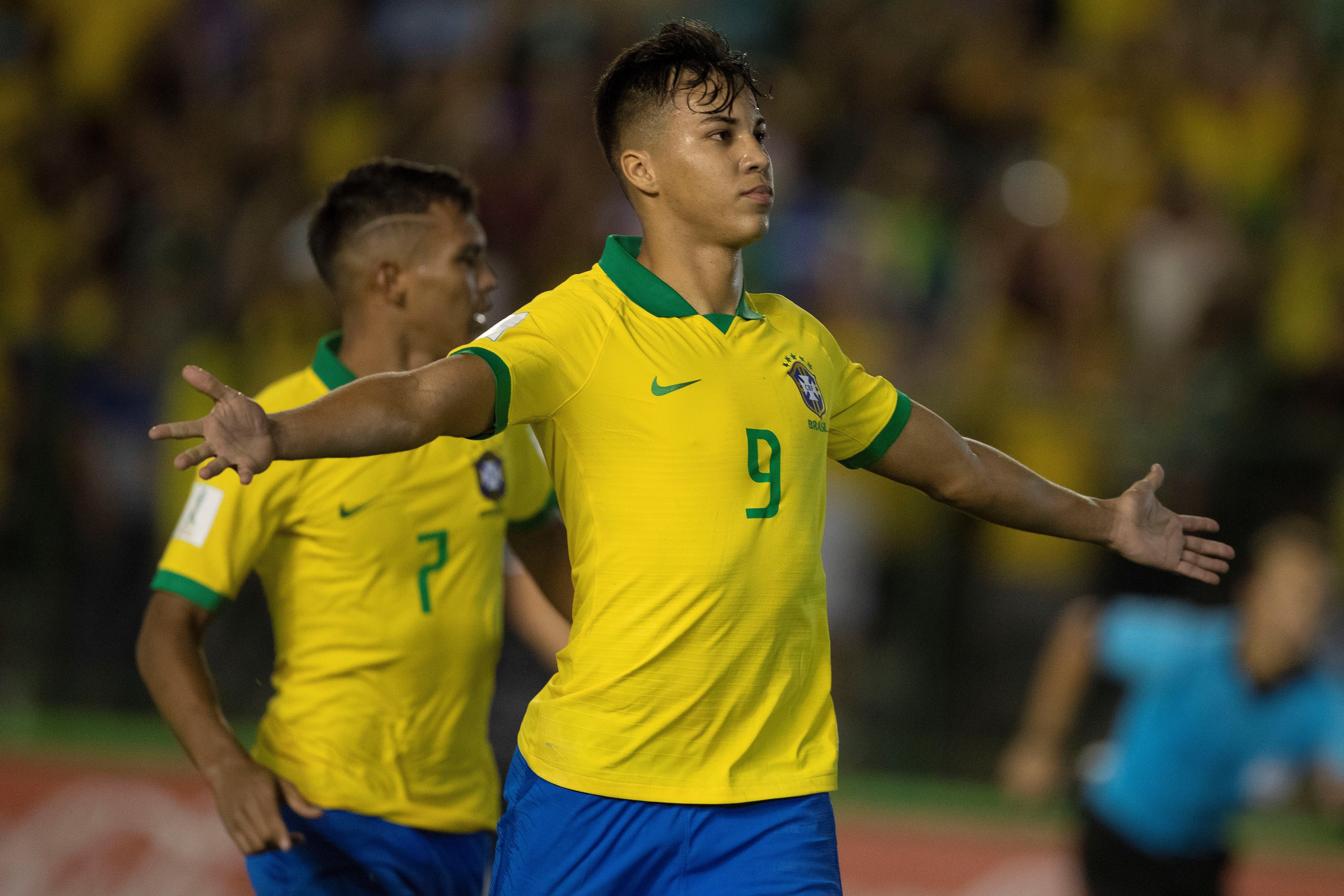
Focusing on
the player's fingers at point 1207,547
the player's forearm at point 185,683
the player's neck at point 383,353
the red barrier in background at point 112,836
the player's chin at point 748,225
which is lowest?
the red barrier in background at point 112,836

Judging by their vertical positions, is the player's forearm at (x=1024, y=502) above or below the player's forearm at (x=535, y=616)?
above

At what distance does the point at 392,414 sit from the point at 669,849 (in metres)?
0.96

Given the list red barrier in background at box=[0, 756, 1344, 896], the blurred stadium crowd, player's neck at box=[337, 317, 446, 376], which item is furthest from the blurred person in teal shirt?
player's neck at box=[337, 317, 446, 376]

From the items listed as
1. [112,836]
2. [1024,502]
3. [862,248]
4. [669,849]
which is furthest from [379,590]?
[862,248]

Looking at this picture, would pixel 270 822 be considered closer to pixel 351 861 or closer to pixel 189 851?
pixel 351 861

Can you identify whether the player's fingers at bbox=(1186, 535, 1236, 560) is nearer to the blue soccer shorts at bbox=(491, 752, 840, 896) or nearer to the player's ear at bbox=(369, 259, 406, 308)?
the blue soccer shorts at bbox=(491, 752, 840, 896)

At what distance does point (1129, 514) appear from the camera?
10.4 feet

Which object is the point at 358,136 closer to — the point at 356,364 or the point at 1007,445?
the point at 1007,445

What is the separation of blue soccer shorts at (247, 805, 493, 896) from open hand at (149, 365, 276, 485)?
136 centimetres

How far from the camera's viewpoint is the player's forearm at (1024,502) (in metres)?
3.14

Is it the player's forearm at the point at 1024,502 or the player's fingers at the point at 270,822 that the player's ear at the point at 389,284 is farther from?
the player's forearm at the point at 1024,502

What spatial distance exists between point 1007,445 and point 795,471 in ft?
15.6

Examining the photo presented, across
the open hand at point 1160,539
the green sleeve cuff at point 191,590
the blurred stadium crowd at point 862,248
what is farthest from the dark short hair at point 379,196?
the blurred stadium crowd at point 862,248

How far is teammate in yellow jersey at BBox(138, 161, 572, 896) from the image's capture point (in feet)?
11.1
